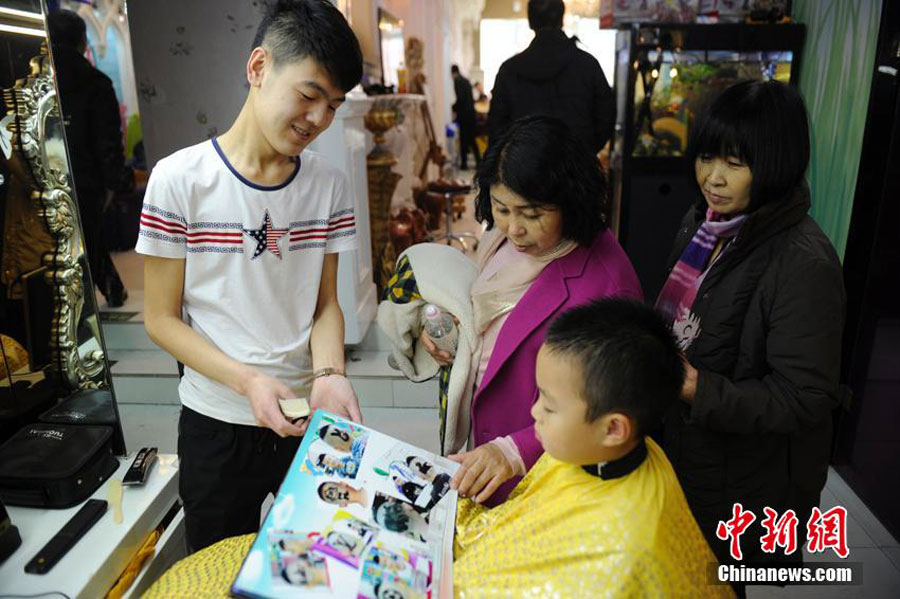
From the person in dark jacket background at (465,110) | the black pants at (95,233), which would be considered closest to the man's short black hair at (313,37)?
the black pants at (95,233)

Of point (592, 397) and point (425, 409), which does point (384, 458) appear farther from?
point (425, 409)

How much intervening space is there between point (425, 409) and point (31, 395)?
2295mm

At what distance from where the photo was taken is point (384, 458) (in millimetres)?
1099

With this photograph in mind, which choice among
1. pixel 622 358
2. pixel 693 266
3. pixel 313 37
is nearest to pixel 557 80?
pixel 693 266

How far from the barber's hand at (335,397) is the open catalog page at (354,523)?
14cm

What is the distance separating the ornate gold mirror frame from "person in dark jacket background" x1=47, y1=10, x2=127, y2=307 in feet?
7.49

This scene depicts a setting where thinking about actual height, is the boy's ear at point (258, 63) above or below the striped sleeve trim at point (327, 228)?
above

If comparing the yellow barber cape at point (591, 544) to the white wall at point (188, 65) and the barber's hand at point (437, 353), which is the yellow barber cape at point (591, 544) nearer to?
the barber's hand at point (437, 353)

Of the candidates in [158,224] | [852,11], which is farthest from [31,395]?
[852,11]

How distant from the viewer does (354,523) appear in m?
0.97

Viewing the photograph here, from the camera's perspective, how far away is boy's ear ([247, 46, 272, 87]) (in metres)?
1.16

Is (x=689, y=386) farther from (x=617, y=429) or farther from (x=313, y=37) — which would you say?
(x=313, y=37)

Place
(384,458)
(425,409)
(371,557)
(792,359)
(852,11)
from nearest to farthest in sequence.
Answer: (371,557)
(384,458)
(792,359)
(852,11)
(425,409)

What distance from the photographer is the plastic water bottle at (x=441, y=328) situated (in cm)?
140
